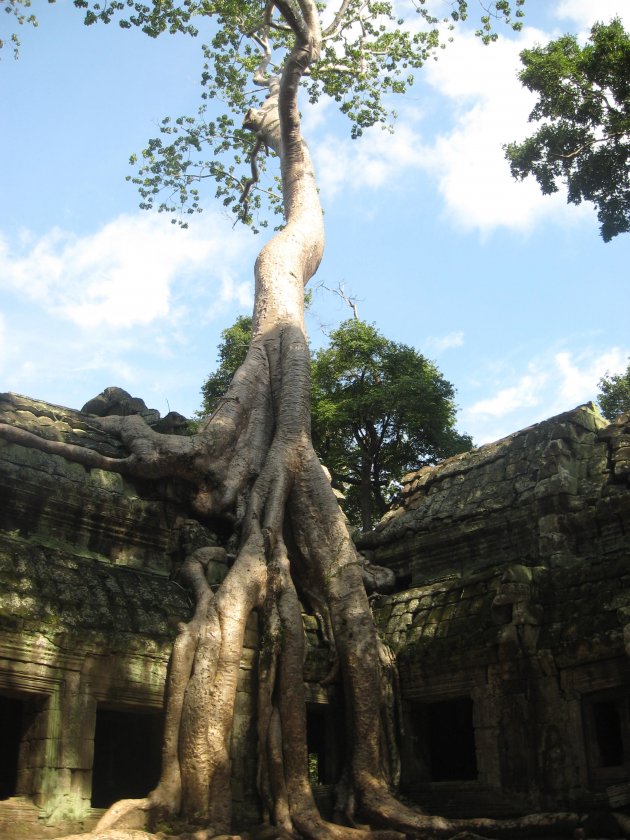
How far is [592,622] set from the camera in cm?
694

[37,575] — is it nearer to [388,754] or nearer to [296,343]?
[388,754]

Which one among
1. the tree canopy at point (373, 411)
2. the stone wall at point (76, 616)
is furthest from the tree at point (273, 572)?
the tree canopy at point (373, 411)

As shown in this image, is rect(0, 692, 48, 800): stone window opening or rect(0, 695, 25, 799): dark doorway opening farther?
rect(0, 695, 25, 799): dark doorway opening

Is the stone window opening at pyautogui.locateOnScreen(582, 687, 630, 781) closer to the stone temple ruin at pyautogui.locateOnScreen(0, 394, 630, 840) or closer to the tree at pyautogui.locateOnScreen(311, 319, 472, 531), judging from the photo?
the stone temple ruin at pyautogui.locateOnScreen(0, 394, 630, 840)

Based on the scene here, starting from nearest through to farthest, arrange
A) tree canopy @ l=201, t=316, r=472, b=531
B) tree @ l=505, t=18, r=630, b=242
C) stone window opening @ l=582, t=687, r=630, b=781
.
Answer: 1. stone window opening @ l=582, t=687, r=630, b=781
2. tree @ l=505, t=18, r=630, b=242
3. tree canopy @ l=201, t=316, r=472, b=531

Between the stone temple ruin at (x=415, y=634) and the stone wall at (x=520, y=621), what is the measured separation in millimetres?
15

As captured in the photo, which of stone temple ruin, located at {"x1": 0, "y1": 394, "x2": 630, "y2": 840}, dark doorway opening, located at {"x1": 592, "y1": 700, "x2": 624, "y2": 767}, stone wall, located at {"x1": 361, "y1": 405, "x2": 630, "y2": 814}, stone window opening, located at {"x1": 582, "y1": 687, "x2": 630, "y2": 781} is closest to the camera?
stone temple ruin, located at {"x1": 0, "y1": 394, "x2": 630, "y2": 840}

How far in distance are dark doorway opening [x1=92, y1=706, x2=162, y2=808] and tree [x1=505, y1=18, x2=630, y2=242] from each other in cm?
1064

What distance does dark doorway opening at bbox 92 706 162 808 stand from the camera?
25.1ft

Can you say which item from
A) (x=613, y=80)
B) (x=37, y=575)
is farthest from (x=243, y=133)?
(x=37, y=575)

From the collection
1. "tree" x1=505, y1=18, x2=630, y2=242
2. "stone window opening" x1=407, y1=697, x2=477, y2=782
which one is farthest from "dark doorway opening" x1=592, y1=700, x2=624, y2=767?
"tree" x1=505, y1=18, x2=630, y2=242

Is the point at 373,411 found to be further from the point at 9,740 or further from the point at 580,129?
the point at 9,740

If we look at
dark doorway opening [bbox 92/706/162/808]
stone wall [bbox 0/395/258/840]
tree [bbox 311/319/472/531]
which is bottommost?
dark doorway opening [bbox 92/706/162/808]

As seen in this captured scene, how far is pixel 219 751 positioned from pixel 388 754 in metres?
1.79
